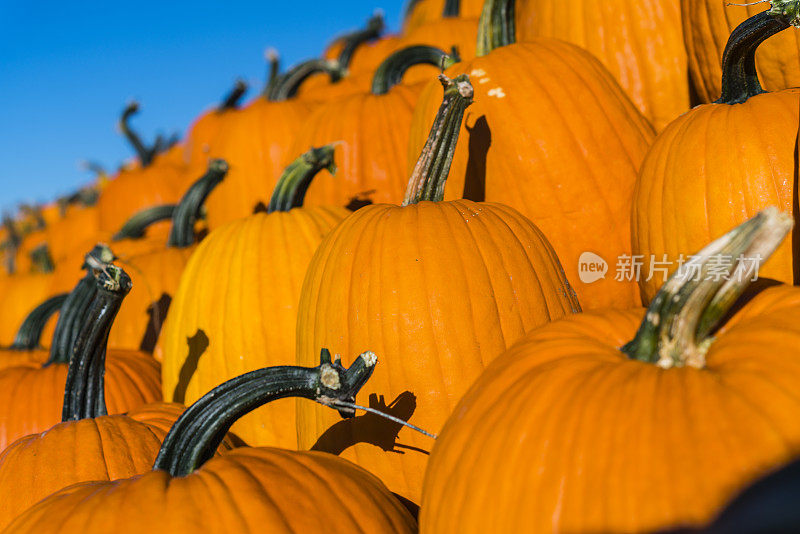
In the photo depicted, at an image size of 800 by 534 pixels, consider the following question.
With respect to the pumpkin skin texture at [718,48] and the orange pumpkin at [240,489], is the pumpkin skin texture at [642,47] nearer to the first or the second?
the pumpkin skin texture at [718,48]

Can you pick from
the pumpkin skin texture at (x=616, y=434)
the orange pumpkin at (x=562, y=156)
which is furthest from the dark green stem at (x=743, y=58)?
the pumpkin skin texture at (x=616, y=434)

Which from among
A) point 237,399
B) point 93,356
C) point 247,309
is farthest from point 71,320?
point 237,399

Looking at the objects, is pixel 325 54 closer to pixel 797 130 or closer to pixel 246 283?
pixel 246 283

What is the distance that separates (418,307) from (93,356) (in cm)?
99

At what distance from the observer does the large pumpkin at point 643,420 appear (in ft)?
3.08

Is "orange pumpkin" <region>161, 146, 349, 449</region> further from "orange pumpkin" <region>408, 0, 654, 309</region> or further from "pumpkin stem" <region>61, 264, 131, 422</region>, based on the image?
"orange pumpkin" <region>408, 0, 654, 309</region>

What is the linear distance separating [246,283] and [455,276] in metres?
0.85

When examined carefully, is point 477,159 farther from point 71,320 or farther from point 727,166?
point 71,320

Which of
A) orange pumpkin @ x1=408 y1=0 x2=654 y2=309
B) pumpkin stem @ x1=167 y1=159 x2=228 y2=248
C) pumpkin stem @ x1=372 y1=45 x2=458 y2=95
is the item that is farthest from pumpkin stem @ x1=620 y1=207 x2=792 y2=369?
pumpkin stem @ x1=167 y1=159 x2=228 y2=248

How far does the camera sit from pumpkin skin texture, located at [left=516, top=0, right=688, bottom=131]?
2537 millimetres

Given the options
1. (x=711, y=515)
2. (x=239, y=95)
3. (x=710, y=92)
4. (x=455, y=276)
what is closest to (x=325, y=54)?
(x=239, y=95)

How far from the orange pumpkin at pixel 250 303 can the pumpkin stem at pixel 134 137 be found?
334 cm

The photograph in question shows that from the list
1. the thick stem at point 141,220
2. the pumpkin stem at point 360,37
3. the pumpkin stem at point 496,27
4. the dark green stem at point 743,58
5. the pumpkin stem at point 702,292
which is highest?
the pumpkin stem at point 360,37

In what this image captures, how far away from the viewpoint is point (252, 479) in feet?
4.27
